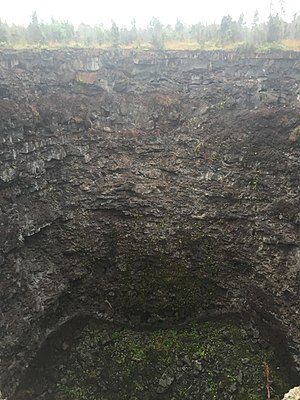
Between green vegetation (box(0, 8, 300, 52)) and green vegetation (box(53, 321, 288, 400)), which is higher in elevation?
green vegetation (box(0, 8, 300, 52))

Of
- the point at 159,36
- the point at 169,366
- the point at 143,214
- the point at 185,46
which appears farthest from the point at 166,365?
the point at 159,36

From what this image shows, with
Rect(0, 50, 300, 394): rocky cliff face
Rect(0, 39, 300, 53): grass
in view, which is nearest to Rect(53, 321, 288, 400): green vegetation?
Rect(0, 50, 300, 394): rocky cliff face

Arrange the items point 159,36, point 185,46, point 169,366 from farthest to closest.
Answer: point 159,36
point 185,46
point 169,366

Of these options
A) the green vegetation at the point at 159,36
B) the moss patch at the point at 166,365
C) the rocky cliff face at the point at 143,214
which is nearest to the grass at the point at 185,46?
the green vegetation at the point at 159,36

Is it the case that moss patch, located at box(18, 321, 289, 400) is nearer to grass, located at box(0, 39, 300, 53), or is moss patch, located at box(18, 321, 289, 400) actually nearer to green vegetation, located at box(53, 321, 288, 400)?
green vegetation, located at box(53, 321, 288, 400)

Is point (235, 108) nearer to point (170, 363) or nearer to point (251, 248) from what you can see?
point (251, 248)

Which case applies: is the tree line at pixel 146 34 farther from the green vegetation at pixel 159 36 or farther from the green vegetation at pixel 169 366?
the green vegetation at pixel 169 366

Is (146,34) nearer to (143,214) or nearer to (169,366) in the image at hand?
(143,214)
